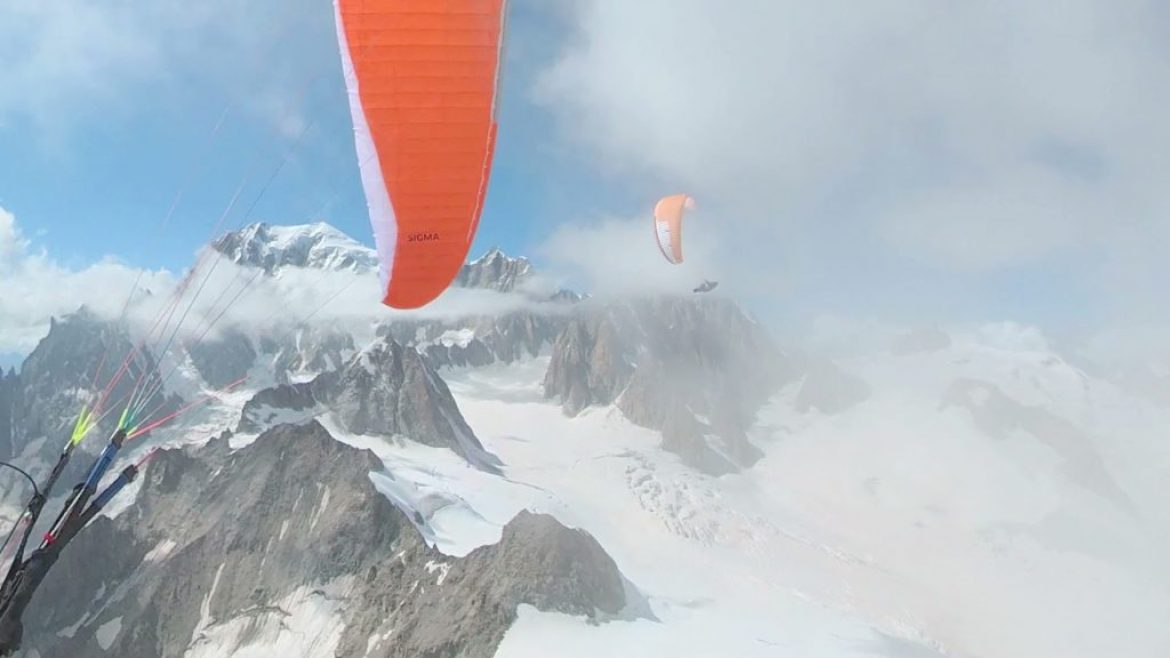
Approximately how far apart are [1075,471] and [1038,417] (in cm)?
1929

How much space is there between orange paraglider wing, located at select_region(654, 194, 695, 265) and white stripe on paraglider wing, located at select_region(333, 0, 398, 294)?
34.9 metres

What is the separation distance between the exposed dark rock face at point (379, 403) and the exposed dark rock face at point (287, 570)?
18.5 meters

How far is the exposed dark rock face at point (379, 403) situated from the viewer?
90750 millimetres

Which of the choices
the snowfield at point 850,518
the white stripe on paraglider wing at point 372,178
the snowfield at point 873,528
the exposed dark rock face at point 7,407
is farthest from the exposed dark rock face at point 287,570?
the exposed dark rock face at point 7,407

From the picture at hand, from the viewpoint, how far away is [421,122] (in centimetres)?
1188

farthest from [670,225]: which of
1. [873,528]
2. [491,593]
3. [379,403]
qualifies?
[873,528]

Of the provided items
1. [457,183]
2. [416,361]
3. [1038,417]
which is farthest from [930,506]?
[457,183]

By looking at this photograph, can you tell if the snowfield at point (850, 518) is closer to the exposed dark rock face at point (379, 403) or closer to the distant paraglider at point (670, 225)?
the exposed dark rock face at point (379, 403)

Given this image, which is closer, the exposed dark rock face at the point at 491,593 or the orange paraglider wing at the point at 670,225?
the exposed dark rock face at the point at 491,593

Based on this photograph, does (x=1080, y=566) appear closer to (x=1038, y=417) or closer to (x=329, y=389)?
(x=1038, y=417)

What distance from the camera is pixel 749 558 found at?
85438 millimetres

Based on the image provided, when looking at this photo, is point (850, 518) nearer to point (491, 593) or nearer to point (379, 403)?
point (379, 403)

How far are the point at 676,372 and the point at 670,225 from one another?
121m

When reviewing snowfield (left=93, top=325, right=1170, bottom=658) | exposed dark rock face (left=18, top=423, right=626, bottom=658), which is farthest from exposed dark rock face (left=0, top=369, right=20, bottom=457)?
exposed dark rock face (left=18, top=423, right=626, bottom=658)
